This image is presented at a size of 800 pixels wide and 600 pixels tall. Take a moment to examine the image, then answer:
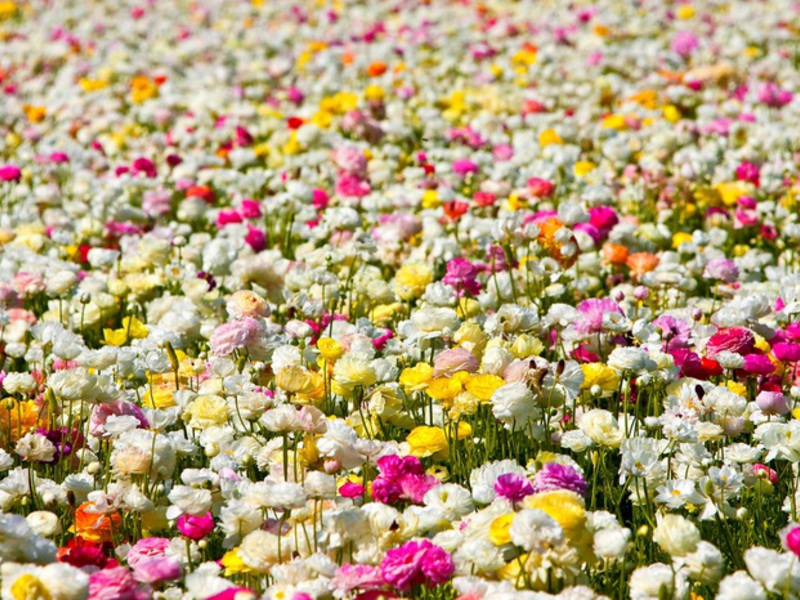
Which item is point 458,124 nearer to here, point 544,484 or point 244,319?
point 244,319

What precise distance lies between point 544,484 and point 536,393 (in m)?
0.54

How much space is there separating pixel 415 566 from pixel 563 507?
33 cm

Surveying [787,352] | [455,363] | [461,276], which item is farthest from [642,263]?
[455,363]

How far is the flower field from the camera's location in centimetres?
227

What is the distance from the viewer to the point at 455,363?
2.95m

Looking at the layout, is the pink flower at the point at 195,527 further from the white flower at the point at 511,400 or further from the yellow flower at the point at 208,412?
the white flower at the point at 511,400

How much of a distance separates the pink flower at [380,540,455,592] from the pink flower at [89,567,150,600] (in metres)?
0.47

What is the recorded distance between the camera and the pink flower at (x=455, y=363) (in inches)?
116

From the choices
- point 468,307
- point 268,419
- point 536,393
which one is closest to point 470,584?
point 268,419

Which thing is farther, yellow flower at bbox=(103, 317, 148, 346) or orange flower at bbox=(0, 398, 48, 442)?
yellow flower at bbox=(103, 317, 148, 346)

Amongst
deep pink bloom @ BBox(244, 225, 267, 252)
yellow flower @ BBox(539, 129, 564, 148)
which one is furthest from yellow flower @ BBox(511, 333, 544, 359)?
yellow flower @ BBox(539, 129, 564, 148)

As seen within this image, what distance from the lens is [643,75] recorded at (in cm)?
784

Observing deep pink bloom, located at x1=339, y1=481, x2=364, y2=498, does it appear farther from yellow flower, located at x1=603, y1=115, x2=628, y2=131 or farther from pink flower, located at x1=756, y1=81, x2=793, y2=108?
pink flower, located at x1=756, y1=81, x2=793, y2=108

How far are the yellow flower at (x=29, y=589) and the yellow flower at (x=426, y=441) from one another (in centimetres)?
105
